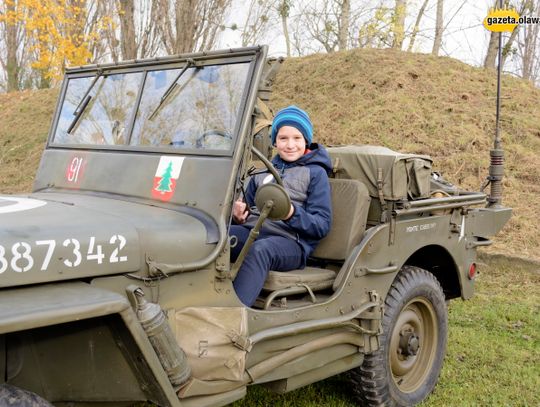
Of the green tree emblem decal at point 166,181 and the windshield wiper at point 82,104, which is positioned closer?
the green tree emblem decal at point 166,181

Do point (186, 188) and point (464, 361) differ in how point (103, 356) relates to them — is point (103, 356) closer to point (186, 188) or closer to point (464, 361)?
point (186, 188)

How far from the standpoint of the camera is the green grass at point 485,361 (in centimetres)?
392

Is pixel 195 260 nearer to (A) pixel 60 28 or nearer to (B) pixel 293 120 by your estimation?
(B) pixel 293 120

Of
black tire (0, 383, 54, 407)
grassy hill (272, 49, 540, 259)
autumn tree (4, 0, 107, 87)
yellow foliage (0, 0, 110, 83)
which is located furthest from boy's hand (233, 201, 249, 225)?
autumn tree (4, 0, 107, 87)

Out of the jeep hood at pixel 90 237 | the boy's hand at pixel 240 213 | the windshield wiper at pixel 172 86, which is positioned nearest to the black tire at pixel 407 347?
the boy's hand at pixel 240 213

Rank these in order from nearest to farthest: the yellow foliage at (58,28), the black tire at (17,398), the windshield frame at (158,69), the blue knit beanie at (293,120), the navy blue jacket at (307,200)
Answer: the black tire at (17,398)
the windshield frame at (158,69)
the navy blue jacket at (307,200)
the blue knit beanie at (293,120)
the yellow foliage at (58,28)

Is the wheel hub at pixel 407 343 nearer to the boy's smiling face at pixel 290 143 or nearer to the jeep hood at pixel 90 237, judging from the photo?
the boy's smiling face at pixel 290 143

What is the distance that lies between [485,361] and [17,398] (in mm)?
3476

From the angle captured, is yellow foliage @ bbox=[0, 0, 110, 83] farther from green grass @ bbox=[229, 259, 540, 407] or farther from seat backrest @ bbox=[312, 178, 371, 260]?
seat backrest @ bbox=[312, 178, 371, 260]

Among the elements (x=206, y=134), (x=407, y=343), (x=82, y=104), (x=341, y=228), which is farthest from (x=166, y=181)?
(x=407, y=343)

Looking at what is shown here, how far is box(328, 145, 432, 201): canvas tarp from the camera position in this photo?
12.1 feet

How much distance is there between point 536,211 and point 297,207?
20.7 feet

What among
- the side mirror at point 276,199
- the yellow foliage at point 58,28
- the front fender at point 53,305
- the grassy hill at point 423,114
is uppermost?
the yellow foliage at point 58,28

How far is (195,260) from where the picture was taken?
2730 millimetres
